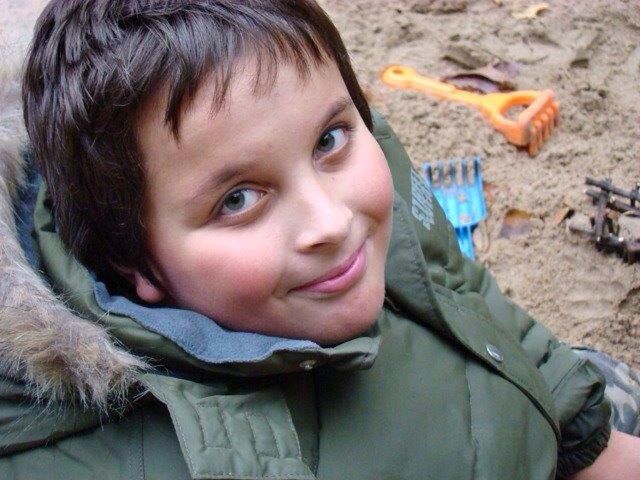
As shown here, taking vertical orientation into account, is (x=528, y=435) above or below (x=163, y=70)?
below

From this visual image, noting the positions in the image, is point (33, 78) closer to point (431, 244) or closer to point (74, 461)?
point (74, 461)

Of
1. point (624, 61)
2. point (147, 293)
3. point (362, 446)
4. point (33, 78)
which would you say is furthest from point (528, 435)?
point (624, 61)

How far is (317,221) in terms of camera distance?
82cm

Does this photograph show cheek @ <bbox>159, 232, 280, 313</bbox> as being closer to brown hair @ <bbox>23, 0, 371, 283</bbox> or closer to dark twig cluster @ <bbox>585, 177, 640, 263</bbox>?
brown hair @ <bbox>23, 0, 371, 283</bbox>

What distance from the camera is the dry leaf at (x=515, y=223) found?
1.93 meters

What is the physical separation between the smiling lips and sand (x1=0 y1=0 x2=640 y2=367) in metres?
0.97

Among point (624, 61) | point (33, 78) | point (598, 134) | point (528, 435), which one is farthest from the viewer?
point (624, 61)

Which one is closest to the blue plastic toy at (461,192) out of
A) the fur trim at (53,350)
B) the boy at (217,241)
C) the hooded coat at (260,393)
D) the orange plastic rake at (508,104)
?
the orange plastic rake at (508,104)

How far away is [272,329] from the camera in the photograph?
882 millimetres

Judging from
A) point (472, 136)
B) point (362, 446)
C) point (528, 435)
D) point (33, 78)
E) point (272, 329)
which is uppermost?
point (33, 78)

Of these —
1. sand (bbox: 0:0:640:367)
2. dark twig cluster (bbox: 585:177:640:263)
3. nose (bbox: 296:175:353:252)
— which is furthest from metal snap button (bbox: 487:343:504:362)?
dark twig cluster (bbox: 585:177:640:263)

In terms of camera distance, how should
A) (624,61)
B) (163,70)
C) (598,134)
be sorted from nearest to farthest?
(163,70) → (598,134) → (624,61)

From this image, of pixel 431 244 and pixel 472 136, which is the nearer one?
pixel 431 244

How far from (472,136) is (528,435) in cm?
117
